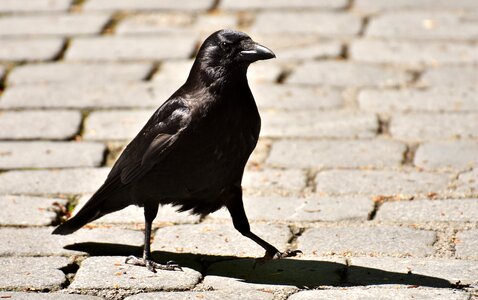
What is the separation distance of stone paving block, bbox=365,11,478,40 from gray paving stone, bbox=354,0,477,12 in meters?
0.14

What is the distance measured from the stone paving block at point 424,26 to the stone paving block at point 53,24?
2.09m

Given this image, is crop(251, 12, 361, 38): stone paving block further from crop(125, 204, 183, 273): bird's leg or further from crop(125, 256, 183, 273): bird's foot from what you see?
crop(125, 256, 183, 273): bird's foot

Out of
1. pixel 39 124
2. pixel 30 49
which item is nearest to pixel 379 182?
pixel 39 124

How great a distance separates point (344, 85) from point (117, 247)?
2.56 m

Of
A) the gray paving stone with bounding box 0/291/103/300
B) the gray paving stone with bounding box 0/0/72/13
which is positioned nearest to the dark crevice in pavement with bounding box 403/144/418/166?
the gray paving stone with bounding box 0/291/103/300

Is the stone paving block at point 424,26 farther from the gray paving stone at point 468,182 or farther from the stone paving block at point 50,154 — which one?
the stone paving block at point 50,154

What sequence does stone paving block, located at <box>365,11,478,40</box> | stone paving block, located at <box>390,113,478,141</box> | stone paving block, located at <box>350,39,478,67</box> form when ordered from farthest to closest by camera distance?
1. stone paving block, located at <box>365,11,478,40</box>
2. stone paving block, located at <box>350,39,478,67</box>
3. stone paving block, located at <box>390,113,478,141</box>

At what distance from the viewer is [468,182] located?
5.32m

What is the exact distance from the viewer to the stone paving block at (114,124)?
612cm

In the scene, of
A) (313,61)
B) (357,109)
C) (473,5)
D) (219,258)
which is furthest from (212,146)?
(473,5)

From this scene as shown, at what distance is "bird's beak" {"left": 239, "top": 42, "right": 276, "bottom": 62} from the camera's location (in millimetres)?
4352

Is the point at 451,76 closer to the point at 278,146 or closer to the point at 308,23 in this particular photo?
the point at 308,23

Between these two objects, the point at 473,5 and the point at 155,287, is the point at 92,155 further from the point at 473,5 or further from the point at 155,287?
the point at 473,5

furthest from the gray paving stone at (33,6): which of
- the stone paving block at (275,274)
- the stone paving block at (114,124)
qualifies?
the stone paving block at (275,274)
